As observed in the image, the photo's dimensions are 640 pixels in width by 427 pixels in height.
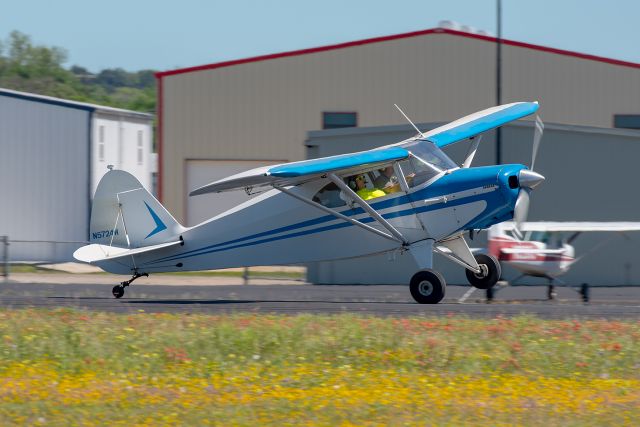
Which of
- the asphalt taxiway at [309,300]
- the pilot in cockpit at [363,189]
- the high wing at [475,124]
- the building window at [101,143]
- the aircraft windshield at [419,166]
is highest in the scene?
the building window at [101,143]

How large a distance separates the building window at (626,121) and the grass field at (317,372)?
79.8 feet

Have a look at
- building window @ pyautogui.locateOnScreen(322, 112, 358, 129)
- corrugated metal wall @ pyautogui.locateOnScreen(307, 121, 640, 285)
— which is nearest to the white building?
building window @ pyautogui.locateOnScreen(322, 112, 358, 129)

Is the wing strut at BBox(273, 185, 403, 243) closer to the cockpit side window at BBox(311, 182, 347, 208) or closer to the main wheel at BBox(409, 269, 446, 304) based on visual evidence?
the cockpit side window at BBox(311, 182, 347, 208)

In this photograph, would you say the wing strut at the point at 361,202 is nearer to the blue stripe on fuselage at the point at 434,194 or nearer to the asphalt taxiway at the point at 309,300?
the blue stripe on fuselage at the point at 434,194

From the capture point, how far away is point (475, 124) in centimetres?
Answer: 2019

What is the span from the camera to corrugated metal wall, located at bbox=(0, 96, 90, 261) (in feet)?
117

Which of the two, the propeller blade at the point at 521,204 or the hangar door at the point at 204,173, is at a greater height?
the hangar door at the point at 204,173

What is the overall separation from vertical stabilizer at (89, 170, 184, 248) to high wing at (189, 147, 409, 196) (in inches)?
81.2

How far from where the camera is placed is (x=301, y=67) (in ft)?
125

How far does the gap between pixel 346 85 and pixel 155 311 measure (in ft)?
76.8

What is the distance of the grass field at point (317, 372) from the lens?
8922 millimetres

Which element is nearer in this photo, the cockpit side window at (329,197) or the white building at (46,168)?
the cockpit side window at (329,197)

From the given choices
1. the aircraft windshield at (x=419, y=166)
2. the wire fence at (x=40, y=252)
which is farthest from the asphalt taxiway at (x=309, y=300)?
the wire fence at (x=40, y=252)

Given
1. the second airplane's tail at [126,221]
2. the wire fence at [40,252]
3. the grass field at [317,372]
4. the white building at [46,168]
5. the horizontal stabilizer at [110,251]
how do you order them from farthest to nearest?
the white building at [46,168], the wire fence at [40,252], the second airplane's tail at [126,221], the horizontal stabilizer at [110,251], the grass field at [317,372]
